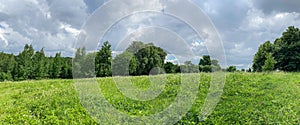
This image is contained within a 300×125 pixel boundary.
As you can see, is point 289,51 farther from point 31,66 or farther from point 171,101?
point 31,66

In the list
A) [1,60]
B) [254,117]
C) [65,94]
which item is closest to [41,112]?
[65,94]

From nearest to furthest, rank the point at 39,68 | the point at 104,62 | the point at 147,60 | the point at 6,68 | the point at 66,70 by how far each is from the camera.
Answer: the point at 147,60, the point at 104,62, the point at 39,68, the point at 6,68, the point at 66,70

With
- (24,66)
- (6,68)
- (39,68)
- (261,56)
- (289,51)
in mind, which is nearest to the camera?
(289,51)

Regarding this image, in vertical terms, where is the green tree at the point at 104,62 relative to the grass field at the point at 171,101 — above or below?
above

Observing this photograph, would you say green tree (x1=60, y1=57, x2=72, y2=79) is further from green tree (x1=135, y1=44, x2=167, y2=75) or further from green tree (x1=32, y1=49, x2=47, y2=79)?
green tree (x1=135, y1=44, x2=167, y2=75)

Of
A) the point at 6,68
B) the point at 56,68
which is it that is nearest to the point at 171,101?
the point at 56,68

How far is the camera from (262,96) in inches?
509

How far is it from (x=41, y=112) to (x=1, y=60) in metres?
54.2

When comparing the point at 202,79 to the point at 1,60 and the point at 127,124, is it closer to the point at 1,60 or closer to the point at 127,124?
the point at 127,124

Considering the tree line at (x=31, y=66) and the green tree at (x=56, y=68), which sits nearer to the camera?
the tree line at (x=31, y=66)

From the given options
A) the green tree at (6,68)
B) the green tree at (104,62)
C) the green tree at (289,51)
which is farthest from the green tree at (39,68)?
the green tree at (289,51)

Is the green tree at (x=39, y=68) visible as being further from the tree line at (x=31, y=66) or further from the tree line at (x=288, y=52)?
the tree line at (x=288, y=52)

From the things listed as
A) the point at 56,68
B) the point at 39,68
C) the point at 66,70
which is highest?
the point at 56,68

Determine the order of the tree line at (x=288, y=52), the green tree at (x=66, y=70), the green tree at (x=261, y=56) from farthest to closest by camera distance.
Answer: the green tree at (x=66, y=70) < the green tree at (x=261, y=56) < the tree line at (x=288, y=52)
